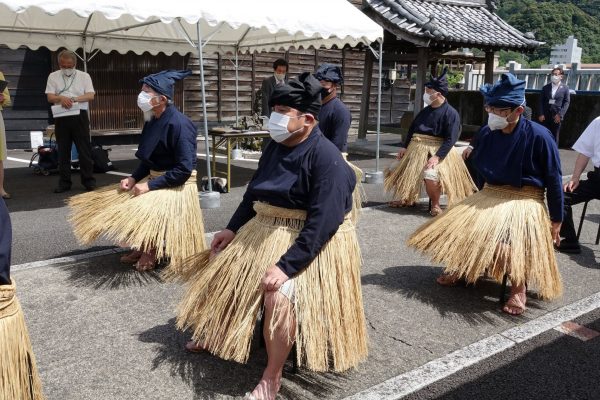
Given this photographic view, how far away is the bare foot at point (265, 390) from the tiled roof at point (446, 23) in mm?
8845

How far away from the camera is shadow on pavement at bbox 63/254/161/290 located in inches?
158

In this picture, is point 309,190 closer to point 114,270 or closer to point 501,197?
point 501,197

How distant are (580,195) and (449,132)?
150cm

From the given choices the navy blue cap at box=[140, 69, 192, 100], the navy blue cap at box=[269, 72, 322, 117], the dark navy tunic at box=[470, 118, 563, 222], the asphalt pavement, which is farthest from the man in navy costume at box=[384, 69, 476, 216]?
the navy blue cap at box=[269, 72, 322, 117]

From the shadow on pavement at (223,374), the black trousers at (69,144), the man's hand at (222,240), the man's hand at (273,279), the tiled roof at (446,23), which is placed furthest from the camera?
the tiled roof at (446,23)

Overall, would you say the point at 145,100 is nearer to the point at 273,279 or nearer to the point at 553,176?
the point at 273,279

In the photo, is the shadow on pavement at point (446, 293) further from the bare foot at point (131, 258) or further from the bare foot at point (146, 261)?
the bare foot at point (131, 258)

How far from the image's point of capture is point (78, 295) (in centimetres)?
379

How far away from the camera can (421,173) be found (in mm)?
6242

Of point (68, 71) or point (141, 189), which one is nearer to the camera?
point (141, 189)

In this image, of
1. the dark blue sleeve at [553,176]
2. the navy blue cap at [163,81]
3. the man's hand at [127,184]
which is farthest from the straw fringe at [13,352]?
the dark blue sleeve at [553,176]

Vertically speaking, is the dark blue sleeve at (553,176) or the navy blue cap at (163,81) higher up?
the navy blue cap at (163,81)

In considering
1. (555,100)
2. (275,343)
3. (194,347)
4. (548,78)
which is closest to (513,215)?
(275,343)

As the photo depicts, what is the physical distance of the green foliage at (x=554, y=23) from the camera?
5444 cm
